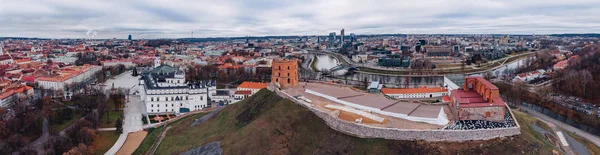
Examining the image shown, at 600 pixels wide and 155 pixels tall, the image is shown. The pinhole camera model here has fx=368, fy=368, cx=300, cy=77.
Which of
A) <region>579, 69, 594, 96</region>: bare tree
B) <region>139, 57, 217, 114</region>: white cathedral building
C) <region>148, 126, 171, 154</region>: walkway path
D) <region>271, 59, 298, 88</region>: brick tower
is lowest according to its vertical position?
<region>148, 126, 171, 154</region>: walkway path

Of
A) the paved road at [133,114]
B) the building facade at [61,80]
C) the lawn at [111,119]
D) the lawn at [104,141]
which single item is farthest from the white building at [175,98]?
the building facade at [61,80]

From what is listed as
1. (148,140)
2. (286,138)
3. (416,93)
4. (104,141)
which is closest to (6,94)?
(104,141)

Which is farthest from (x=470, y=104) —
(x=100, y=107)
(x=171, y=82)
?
(x=171, y=82)

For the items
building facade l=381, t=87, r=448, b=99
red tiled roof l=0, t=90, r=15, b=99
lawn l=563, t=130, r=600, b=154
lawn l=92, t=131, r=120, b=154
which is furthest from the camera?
building facade l=381, t=87, r=448, b=99

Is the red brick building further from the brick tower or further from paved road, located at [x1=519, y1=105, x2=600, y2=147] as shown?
the brick tower

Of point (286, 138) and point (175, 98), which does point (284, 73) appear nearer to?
point (286, 138)

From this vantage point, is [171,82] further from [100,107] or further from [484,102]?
[484,102]

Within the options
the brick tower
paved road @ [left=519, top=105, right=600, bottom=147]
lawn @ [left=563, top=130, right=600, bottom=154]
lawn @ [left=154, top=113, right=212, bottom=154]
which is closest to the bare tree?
paved road @ [left=519, top=105, right=600, bottom=147]
